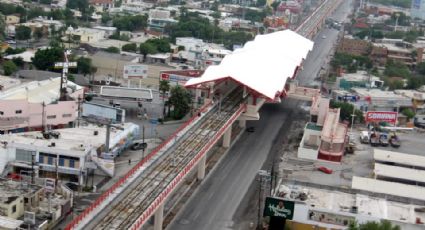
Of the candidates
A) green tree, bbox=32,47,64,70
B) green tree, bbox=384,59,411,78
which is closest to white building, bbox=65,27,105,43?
green tree, bbox=32,47,64,70

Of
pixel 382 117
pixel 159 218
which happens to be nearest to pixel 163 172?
pixel 159 218

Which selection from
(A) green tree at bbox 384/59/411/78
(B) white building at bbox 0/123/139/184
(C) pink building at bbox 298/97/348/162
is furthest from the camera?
(A) green tree at bbox 384/59/411/78

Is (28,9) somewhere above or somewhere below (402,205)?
above

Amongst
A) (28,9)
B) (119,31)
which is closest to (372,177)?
(119,31)

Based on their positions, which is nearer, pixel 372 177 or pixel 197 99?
pixel 372 177

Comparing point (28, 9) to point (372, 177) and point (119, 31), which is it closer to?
point (119, 31)

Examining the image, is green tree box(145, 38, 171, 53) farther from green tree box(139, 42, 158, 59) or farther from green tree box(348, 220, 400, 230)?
green tree box(348, 220, 400, 230)
